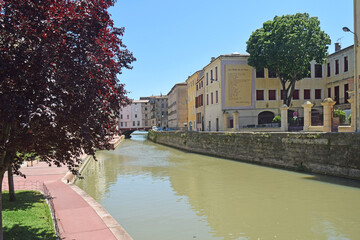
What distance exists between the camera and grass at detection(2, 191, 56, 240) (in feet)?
20.9

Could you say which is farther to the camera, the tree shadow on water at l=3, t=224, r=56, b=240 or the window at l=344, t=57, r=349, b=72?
the window at l=344, t=57, r=349, b=72

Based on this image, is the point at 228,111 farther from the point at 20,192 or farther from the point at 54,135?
the point at 54,135

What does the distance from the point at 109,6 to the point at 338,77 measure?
36.9m

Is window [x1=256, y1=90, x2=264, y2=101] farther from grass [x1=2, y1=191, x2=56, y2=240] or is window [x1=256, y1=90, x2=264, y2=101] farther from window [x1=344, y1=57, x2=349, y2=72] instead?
grass [x1=2, y1=191, x2=56, y2=240]

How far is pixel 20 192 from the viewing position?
1068 centimetres

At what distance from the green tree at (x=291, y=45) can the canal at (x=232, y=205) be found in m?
16.7

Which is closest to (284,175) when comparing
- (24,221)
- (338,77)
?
(24,221)

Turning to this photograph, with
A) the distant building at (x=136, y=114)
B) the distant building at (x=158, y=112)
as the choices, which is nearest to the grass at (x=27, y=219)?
the distant building at (x=158, y=112)

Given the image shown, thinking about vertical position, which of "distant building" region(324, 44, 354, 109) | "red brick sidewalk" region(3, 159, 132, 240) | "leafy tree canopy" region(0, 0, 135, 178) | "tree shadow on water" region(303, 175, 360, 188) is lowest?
"tree shadow on water" region(303, 175, 360, 188)

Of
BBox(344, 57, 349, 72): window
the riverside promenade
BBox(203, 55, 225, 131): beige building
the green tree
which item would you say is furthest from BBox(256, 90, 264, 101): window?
the riverside promenade

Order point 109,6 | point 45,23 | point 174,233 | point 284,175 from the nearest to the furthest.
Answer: point 45,23 < point 109,6 < point 174,233 < point 284,175

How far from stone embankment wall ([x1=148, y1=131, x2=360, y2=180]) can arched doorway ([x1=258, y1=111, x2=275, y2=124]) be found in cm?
785

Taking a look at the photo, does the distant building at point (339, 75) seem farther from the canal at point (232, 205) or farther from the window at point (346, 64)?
the canal at point (232, 205)

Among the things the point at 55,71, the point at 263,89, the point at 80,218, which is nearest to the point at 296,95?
the point at 263,89
